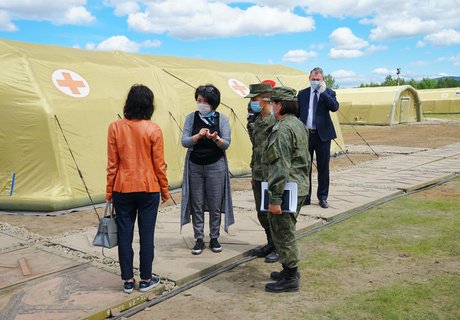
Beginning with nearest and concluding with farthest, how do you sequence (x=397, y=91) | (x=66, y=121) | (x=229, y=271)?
(x=229, y=271) → (x=66, y=121) → (x=397, y=91)

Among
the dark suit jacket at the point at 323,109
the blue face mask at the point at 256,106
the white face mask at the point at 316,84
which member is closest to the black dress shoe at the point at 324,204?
the dark suit jacket at the point at 323,109

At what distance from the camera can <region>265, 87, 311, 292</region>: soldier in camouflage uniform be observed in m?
3.78

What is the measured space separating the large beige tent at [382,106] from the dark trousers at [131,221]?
26136mm

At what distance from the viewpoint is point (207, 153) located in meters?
4.78

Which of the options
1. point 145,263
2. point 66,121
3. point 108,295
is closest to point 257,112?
point 145,263

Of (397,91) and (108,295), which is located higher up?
(397,91)

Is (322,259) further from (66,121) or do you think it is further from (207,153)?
(66,121)

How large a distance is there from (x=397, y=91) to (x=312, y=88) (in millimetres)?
24490

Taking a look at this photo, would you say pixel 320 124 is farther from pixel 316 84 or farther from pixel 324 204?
pixel 324 204

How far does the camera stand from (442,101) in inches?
1571

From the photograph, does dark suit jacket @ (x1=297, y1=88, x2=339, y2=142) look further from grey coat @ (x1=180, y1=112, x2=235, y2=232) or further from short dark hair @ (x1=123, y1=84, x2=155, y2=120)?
short dark hair @ (x1=123, y1=84, x2=155, y2=120)

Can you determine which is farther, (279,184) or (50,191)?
(50,191)

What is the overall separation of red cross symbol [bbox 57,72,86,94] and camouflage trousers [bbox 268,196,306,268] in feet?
17.1

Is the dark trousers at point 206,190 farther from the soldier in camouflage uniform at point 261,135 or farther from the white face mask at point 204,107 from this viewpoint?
the white face mask at point 204,107
